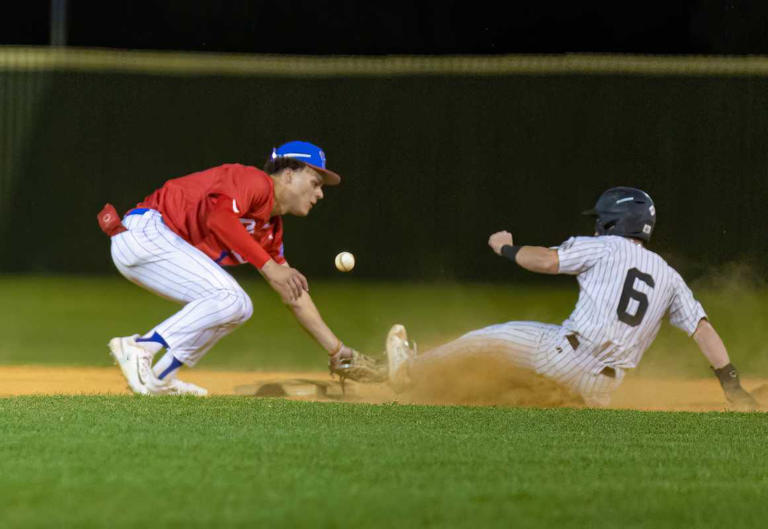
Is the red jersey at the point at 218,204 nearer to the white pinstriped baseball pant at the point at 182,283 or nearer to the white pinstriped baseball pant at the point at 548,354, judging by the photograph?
the white pinstriped baseball pant at the point at 182,283

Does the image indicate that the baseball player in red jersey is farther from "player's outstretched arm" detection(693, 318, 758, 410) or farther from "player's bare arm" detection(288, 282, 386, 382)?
"player's outstretched arm" detection(693, 318, 758, 410)

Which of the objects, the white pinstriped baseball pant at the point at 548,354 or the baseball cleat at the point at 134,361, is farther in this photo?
the white pinstriped baseball pant at the point at 548,354

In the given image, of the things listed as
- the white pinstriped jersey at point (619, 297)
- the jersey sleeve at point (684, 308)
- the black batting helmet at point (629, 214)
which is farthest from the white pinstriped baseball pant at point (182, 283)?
the jersey sleeve at point (684, 308)

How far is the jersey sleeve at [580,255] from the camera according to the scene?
538cm

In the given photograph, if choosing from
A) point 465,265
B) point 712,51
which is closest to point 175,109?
point 465,265

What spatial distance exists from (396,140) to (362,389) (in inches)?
281

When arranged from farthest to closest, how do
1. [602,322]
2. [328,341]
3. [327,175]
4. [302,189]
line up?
[328,341], [327,175], [302,189], [602,322]

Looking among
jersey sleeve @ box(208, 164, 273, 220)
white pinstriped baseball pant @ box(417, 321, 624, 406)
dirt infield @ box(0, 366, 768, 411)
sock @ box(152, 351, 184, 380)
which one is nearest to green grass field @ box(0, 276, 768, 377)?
dirt infield @ box(0, 366, 768, 411)

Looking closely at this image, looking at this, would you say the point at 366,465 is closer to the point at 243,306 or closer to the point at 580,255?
the point at 243,306

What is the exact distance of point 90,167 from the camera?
13.2m

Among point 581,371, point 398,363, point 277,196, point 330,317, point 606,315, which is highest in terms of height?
point 277,196

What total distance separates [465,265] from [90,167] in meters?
4.22

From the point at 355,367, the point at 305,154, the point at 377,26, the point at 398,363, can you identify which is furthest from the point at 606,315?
the point at 377,26

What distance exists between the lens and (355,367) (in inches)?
229
